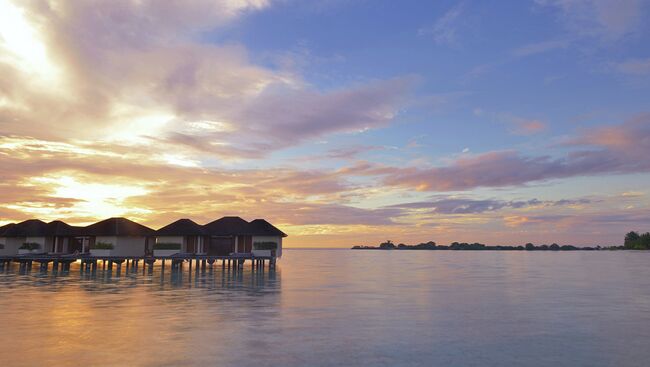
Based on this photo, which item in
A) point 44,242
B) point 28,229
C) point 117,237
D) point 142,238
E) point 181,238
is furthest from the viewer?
point 28,229

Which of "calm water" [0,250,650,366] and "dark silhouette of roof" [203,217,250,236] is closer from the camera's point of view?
"calm water" [0,250,650,366]

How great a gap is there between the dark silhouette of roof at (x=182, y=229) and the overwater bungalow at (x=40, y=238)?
1062 centimetres

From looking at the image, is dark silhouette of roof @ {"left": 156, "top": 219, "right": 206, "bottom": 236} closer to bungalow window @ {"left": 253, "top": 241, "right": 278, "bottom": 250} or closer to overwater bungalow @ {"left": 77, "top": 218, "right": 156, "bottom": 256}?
overwater bungalow @ {"left": 77, "top": 218, "right": 156, "bottom": 256}

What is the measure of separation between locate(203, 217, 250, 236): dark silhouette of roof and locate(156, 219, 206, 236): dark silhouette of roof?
1081 mm

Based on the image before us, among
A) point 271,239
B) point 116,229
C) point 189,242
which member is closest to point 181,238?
point 189,242

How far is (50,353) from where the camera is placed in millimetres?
13852

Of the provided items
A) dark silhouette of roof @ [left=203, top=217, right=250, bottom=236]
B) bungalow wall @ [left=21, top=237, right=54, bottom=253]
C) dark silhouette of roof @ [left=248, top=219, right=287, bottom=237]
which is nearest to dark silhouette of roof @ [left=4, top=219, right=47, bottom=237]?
bungalow wall @ [left=21, top=237, right=54, bottom=253]

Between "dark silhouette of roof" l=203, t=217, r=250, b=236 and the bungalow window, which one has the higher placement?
"dark silhouette of roof" l=203, t=217, r=250, b=236

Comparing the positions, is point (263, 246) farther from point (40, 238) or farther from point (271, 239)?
point (40, 238)

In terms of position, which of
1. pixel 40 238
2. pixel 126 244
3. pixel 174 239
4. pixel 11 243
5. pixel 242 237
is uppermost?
pixel 40 238

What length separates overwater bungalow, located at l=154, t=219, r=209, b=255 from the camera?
51.2 m

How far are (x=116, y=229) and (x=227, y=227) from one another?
11351mm

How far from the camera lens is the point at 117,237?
5062 cm

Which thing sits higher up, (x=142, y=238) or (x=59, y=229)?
(x=59, y=229)
